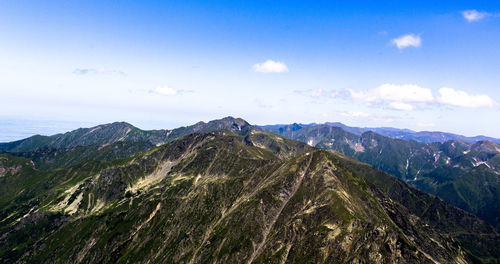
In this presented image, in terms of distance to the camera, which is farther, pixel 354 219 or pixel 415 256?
pixel 354 219

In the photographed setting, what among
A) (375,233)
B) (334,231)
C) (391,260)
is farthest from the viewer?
(334,231)

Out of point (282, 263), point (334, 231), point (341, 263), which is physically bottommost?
point (282, 263)

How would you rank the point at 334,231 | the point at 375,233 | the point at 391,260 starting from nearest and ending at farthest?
the point at 391,260, the point at 375,233, the point at 334,231

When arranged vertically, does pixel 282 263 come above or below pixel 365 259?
below

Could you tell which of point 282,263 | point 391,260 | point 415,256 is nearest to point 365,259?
point 391,260

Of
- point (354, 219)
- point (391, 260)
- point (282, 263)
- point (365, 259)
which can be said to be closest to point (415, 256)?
point (391, 260)

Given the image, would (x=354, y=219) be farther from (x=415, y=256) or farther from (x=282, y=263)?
(x=282, y=263)

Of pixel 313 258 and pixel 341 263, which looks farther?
pixel 313 258

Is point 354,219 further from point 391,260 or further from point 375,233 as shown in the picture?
point 391,260

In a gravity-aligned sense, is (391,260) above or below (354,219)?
below
